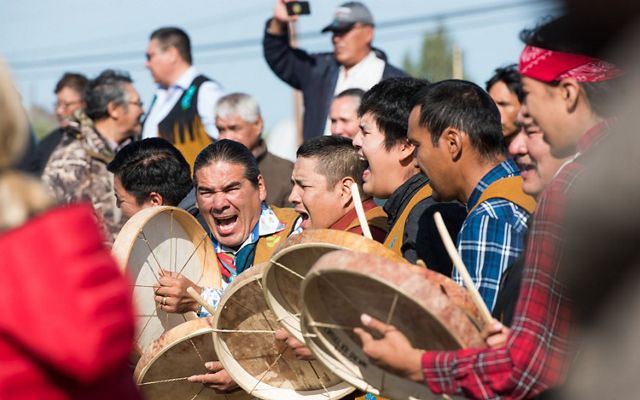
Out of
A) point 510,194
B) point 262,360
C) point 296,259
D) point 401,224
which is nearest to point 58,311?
point 296,259

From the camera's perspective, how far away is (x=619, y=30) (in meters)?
1.52

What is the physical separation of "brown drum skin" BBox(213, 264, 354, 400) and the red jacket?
2342mm

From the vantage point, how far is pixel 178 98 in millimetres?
8516

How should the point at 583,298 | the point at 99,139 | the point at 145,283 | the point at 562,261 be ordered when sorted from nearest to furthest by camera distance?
the point at 583,298, the point at 562,261, the point at 145,283, the point at 99,139

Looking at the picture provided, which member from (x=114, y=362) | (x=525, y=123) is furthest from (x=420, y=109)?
(x=114, y=362)

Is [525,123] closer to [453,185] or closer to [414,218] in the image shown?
[453,185]

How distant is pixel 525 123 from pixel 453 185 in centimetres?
61

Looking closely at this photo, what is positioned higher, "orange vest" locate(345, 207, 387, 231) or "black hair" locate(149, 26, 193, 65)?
"black hair" locate(149, 26, 193, 65)

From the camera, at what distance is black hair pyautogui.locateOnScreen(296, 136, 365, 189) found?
5156 mm

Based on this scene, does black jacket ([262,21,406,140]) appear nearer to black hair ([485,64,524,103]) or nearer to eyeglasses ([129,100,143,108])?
eyeglasses ([129,100,143,108])

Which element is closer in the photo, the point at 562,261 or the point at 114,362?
the point at 114,362

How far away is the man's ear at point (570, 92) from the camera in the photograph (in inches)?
118

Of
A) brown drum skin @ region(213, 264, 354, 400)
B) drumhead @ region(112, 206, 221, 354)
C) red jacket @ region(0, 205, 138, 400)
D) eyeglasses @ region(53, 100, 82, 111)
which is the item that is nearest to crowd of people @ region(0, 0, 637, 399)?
red jacket @ region(0, 205, 138, 400)

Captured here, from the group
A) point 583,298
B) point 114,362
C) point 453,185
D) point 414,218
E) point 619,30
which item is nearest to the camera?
point 619,30
